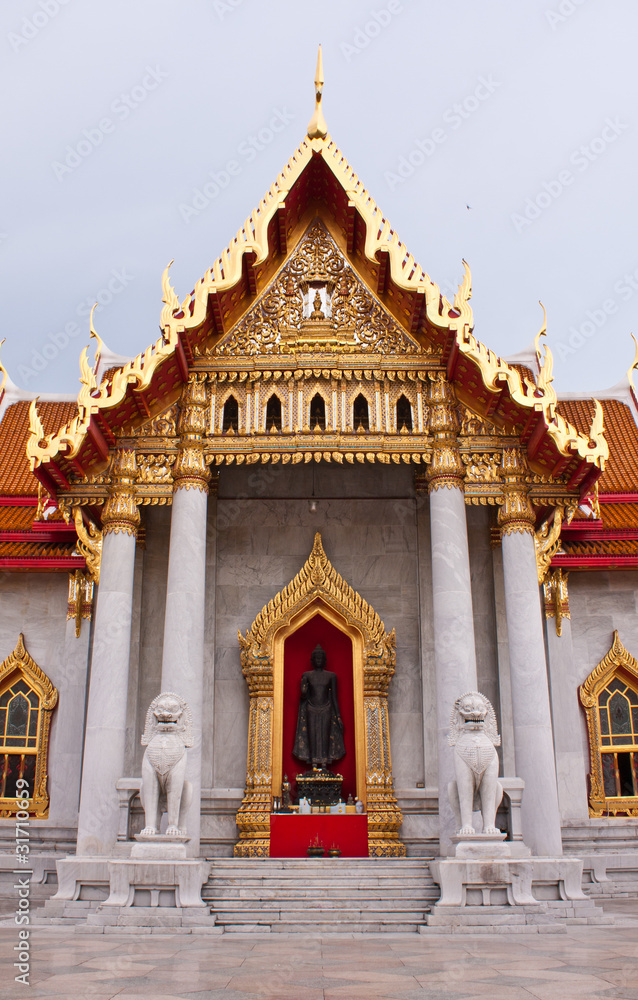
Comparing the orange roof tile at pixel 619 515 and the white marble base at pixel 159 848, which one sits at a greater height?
the orange roof tile at pixel 619 515

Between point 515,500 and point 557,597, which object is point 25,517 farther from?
point 557,597

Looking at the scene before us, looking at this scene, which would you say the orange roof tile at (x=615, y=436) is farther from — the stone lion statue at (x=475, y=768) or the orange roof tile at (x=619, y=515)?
the stone lion statue at (x=475, y=768)

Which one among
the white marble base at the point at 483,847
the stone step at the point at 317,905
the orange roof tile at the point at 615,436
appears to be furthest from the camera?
the orange roof tile at the point at 615,436

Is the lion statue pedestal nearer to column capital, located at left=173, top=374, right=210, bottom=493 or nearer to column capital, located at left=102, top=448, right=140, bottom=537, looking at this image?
column capital, located at left=173, top=374, right=210, bottom=493

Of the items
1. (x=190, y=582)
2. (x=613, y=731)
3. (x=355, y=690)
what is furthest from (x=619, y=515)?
(x=190, y=582)

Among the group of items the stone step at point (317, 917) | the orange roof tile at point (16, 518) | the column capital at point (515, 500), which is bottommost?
the stone step at point (317, 917)

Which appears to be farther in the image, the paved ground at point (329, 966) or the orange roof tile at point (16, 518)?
the orange roof tile at point (16, 518)

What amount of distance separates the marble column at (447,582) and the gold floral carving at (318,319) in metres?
1.01

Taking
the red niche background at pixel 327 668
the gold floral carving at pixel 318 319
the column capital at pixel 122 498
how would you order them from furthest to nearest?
the red niche background at pixel 327 668, the gold floral carving at pixel 318 319, the column capital at pixel 122 498

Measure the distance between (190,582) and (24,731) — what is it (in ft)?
13.4

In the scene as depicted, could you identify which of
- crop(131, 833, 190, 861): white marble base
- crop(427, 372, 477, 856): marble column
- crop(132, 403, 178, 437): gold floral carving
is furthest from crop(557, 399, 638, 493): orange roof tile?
crop(131, 833, 190, 861): white marble base

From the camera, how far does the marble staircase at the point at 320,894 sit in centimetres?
869

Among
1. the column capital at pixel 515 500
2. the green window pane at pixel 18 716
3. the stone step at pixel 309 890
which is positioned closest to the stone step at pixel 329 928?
the stone step at pixel 309 890

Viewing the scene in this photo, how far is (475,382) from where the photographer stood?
11.2 metres
